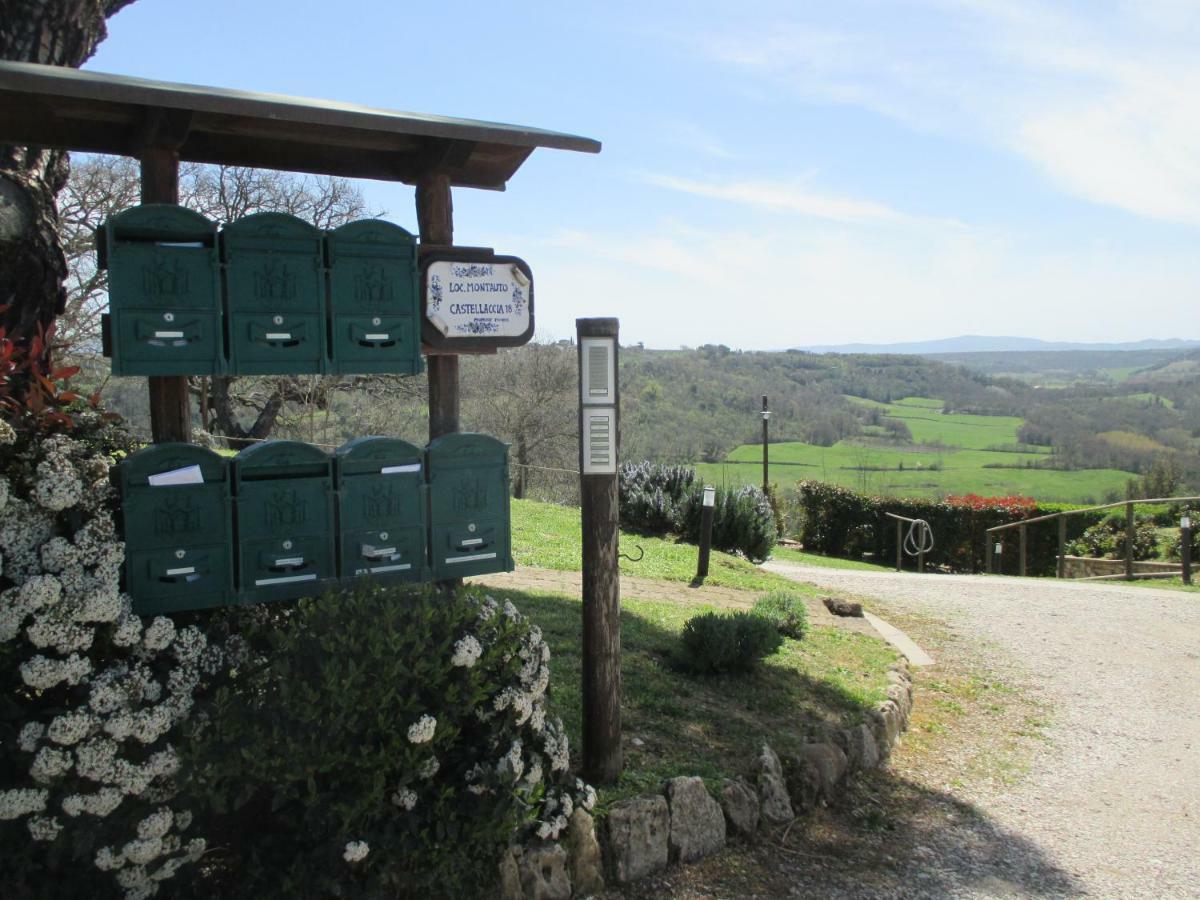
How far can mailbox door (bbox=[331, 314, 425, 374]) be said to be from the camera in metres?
3.68

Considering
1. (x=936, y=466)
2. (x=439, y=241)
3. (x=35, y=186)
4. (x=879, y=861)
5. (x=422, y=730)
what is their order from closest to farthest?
1. (x=422, y=730)
2. (x=439, y=241)
3. (x=879, y=861)
4. (x=35, y=186)
5. (x=936, y=466)

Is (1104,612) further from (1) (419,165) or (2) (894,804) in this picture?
(1) (419,165)

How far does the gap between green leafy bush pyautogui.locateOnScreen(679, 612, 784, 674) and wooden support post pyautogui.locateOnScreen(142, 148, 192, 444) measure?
3.23m

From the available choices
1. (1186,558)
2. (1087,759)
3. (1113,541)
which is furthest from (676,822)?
(1113,541)

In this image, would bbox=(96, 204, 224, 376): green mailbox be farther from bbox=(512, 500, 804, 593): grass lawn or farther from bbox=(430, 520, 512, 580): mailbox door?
bbox=(512, 500, 804, 593): grass lawn

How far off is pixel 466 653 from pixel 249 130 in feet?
7.29

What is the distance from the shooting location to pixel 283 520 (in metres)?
3.55

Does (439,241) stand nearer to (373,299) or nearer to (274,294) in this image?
(373,299)

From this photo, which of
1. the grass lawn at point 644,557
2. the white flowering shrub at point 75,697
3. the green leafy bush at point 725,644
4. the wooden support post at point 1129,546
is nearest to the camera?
the white flowering shrub at point 75,697

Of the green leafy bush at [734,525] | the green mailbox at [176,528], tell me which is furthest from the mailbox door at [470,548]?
the green leafy bush at [734,525]

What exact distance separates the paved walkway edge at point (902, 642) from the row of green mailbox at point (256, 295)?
5284 mm

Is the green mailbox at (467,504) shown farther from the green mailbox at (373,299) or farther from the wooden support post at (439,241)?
the green mailbox at (373,299)

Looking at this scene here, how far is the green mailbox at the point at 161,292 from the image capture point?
3.28m

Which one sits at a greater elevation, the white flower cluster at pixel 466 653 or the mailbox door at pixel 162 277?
the mailbox door at pixel 162 277
